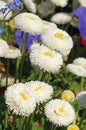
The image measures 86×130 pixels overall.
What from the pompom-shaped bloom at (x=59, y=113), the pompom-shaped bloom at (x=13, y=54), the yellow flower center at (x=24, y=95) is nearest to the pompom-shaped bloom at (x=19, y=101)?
the yellow flower center at (x=24, y=95)

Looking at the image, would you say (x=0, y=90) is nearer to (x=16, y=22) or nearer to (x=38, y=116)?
(x=38, y=116)

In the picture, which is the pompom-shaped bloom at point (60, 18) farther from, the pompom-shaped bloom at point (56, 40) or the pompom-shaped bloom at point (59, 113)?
the pompom-shaped bloom at point (59, 113)

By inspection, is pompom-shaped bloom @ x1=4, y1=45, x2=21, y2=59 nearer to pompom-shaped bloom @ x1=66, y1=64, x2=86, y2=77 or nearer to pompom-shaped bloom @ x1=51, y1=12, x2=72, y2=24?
pompom-shaped bloom @ x1=66, y1=64, x2=86, y2=77

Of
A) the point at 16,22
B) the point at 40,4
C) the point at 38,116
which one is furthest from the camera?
the point at 40,4

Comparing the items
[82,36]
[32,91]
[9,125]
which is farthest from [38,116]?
[82,36]

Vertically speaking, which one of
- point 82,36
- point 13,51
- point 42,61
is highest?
point 42,61

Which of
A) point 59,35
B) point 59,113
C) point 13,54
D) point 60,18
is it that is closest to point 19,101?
point 59,113

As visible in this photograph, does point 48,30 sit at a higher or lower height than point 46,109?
higher
